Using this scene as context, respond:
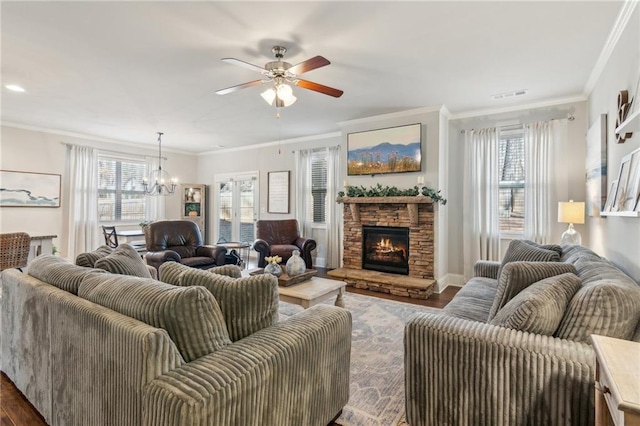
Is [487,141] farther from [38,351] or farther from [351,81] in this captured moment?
[38,351]

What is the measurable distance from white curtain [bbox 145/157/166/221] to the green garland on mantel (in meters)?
4.68

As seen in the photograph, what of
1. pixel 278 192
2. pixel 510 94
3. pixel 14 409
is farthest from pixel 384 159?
pixel 14 409

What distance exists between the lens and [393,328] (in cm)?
322

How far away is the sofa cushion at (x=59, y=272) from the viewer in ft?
5.61

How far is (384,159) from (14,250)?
4857mm

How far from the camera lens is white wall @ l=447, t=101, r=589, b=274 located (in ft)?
13.5

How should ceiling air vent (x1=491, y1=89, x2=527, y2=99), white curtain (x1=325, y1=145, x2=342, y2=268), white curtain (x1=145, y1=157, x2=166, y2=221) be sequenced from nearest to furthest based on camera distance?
ceiling air vent (x1=491, y1=89, x2=527, y2=99), white curtain (x1=325, y1=145, x2=342, y2=268), white curtain (x1=145, y1=157, x2=166, y2=221)

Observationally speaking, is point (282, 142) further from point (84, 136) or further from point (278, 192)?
point (84, 136)

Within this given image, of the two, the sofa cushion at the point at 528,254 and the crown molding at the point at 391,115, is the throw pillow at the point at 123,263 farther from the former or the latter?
the crown molding at the point at 391,115

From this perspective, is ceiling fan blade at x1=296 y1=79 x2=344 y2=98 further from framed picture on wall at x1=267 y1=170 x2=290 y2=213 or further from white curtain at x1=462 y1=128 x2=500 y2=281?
framed picture on wall at x1=267 y1=170 x2=290 y2=213

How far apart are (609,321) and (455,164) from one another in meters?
3.96

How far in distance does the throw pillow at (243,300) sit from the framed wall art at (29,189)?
6097mm

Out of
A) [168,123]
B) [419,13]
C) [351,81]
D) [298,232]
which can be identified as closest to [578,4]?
[419,13]

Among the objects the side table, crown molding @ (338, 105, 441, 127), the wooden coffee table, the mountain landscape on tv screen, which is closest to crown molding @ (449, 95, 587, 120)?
crown molding @ (338, 105, 441, 127)
